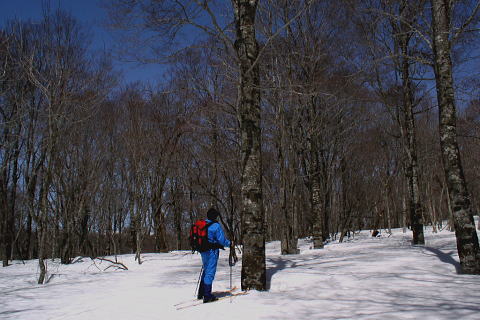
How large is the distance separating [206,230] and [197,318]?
167 cm

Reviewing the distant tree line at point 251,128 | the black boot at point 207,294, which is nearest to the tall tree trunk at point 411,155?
the distant tree line at point 251,128

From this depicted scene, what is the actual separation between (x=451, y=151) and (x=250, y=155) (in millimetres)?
3568

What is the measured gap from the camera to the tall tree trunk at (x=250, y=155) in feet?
18.9

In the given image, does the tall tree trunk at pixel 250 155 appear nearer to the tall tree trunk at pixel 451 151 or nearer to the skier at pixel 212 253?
the skier at pixel 212 253

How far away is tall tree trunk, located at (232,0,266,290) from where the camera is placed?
577cm

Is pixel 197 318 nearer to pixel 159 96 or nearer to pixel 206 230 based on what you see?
pixel 206 230

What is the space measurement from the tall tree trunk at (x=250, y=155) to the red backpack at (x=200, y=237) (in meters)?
0.65

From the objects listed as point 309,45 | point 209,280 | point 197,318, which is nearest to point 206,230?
point 209,280

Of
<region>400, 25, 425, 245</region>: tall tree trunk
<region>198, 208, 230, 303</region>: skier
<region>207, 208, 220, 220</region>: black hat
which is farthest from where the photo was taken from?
<region>400, 25, 425, 245</region>: tall tree trunk

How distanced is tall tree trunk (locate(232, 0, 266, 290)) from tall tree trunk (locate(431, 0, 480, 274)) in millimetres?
3332

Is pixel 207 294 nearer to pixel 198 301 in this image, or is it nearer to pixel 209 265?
pixel 198 301

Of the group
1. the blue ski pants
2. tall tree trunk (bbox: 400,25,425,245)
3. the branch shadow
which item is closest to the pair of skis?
the blue ski pants

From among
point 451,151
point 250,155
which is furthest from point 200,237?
point 451,151

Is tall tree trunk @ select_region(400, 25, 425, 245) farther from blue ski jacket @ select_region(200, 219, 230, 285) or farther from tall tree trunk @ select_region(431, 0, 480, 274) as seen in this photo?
blue ski jacket @ select_region(200, 219, 230, 285)
